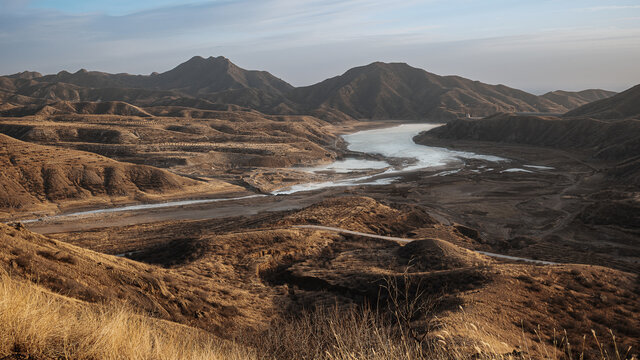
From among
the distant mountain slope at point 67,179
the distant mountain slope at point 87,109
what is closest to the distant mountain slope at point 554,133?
the distant mountain slope at point 67,179

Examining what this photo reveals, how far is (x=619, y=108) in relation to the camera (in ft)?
335

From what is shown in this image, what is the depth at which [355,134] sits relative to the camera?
455 feet

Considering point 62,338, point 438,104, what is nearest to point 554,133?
point 438,104

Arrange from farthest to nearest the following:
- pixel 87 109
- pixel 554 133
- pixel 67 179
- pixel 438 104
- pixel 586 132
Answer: pixel 438 104 → pixel 87 109 → pixel 554 133 → pixel 586 132 → pixel 67 179

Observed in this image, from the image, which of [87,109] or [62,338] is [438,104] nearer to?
[87,109]

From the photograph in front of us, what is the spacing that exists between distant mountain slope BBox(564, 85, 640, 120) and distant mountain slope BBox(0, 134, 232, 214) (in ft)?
313

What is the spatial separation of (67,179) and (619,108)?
387 feet

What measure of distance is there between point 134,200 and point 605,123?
284ft

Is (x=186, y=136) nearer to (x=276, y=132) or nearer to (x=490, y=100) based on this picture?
(x=276, y=132)

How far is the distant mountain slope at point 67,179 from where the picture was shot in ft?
152

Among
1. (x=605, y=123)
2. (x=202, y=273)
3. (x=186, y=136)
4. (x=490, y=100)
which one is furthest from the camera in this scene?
(x=490, y=100)

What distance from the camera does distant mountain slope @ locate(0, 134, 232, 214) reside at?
152 feet

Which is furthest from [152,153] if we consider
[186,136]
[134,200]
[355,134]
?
[355,134]

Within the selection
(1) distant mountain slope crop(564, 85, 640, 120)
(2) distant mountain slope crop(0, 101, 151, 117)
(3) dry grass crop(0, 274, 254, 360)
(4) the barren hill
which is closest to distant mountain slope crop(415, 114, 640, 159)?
(1) distant mountain slope crop(564, 85, 640, 120)
